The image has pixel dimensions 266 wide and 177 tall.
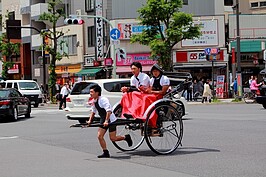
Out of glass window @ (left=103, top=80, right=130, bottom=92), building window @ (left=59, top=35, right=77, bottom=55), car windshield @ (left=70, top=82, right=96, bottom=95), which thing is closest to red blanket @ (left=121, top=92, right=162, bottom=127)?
glass window @ (left=103, top=80, right=130, bottom=92)

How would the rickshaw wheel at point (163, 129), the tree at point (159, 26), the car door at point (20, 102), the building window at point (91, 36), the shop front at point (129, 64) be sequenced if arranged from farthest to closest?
the building window at point (91, 36)
the shop front at point (129, 64)
the tree at point (159, 26)
the car door at point (20, 102)
the rickshaw wheel at point (163, 129)

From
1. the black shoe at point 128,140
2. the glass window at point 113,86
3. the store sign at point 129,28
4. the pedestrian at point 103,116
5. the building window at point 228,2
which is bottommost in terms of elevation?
the black shoe at point 128,140

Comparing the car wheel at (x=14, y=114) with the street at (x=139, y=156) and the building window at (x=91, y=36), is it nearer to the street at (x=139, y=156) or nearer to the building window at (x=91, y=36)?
the street at (x=139, y=156)

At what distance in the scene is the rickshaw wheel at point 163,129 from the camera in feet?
36.8

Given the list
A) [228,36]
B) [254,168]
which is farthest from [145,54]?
[254,168]

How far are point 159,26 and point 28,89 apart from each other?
10.4m

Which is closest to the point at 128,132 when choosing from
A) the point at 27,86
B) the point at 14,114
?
the point at 14,114

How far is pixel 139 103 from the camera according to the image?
37.6ft

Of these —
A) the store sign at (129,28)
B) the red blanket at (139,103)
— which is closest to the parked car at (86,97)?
the red blanket at (139,103)

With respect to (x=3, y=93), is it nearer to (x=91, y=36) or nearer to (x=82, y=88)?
(x=82, y=88)

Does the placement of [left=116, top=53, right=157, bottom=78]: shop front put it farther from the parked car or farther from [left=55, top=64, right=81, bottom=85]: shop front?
the parked car

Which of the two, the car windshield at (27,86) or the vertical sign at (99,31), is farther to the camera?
the vertical sign at (99,31)

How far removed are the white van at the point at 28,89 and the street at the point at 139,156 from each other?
20844 millimetres

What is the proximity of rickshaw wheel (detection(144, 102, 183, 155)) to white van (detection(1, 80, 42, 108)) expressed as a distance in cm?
2703
